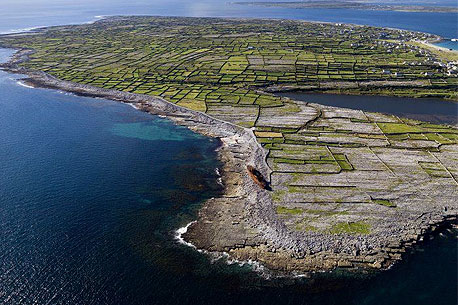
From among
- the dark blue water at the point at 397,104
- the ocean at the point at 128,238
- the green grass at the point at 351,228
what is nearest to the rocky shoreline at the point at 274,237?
the green grass at the point at 351,228

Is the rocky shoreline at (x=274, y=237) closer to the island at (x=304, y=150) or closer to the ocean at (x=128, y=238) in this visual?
the island at (x=304, y=150)

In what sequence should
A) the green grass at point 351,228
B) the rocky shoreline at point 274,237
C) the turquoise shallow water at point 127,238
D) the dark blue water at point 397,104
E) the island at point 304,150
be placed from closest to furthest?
the turquoise shallow water at point 127,238 → the rocky shoreline at point 274,237 → the island at point 304,150 → the green grass at point 351,228 → the dark blue water at point 397,104

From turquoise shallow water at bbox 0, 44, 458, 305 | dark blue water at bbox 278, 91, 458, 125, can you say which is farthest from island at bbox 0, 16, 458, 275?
dark blue water at bbox 278, 91, 458, 125

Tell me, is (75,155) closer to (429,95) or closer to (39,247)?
(39,247)

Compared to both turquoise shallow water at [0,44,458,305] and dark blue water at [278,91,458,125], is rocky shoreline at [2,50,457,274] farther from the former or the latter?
dark blue water at [278,91,458,125]

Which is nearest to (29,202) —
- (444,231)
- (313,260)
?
(313,260)

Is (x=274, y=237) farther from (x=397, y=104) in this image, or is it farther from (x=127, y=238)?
(x=397, y=104)
